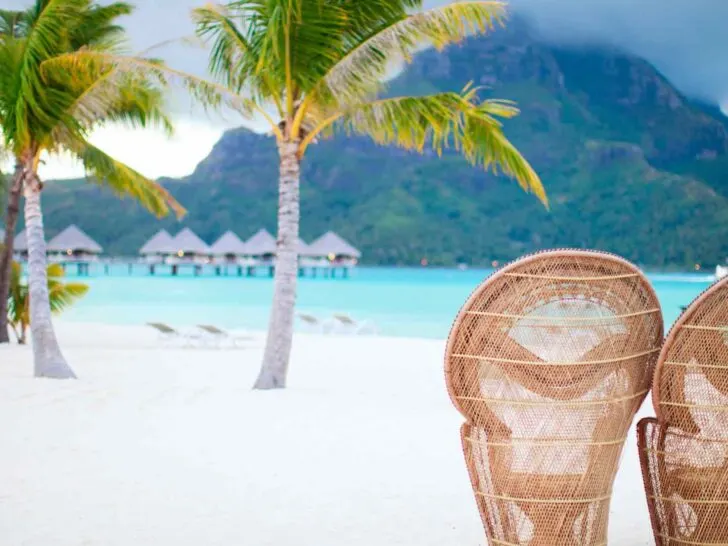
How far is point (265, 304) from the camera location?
3775 centimetres

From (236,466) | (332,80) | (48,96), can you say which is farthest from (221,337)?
(236,466)

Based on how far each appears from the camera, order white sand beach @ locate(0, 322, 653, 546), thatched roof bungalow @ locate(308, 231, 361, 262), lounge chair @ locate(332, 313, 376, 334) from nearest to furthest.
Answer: white sand beach @ locate(0, 322, 653, 546), lounge chair @ locate(332, 313, 376, 334), thatched roof bungalow @ locate(308, 231, 361, 262)

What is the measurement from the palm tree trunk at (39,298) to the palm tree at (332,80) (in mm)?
2304

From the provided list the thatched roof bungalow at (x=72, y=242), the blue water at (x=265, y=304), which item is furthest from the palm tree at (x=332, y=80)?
the thatched roof bungalow at (x=72, y=242)

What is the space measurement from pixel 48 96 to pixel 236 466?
212 inches

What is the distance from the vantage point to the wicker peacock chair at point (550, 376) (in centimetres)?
246

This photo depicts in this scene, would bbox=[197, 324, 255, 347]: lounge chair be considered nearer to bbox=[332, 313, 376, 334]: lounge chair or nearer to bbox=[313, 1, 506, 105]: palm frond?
bbox=[332, 313, 376, 334]: lounge chair

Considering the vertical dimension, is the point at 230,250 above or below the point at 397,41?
below

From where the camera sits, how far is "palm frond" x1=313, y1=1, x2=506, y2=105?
7.35 metres

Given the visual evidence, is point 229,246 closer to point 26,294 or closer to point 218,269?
point 218,269

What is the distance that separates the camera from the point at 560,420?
2516 millimetres

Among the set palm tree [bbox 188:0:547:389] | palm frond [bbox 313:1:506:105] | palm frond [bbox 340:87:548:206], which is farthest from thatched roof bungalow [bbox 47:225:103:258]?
palm frond [bbox 340:87:548:206]

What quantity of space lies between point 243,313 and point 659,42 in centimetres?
9549

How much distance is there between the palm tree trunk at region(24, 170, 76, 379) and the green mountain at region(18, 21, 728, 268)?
6622 cm
